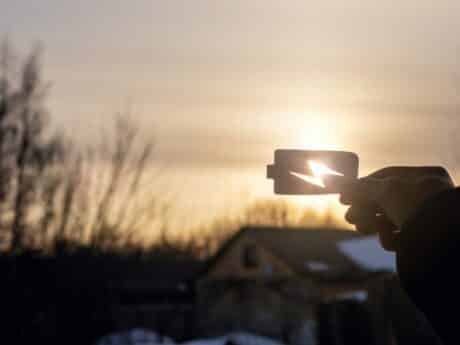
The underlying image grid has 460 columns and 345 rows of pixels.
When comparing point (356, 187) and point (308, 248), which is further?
point (308, 248)

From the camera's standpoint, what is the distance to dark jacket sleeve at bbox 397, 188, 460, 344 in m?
1.94

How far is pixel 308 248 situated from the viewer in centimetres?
5622

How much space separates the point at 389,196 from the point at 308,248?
54309 millimetres

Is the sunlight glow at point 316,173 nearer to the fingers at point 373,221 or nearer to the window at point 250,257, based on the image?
the fingers at point 373,221

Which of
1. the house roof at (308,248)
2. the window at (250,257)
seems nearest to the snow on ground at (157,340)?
the house roof at (308,248)

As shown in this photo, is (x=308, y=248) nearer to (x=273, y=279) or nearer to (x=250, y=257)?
(x=273, y=279)

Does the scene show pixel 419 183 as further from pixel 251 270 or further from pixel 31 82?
pixel 251 270

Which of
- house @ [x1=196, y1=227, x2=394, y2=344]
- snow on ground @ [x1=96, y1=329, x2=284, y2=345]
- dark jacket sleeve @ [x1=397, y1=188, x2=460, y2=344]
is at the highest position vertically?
dark jacket sleeve @ [x1=397, y1=188, x2=460, y2=344]

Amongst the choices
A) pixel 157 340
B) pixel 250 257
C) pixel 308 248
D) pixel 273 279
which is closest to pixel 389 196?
pixel 157 340

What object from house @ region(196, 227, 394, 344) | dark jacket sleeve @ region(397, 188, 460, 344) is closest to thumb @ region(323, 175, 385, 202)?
dark jacket sleeve @ region(397, 188, 460, 344)

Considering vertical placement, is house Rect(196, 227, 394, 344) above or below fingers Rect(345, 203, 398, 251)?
below

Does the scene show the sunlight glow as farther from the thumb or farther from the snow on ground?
the snow on ground

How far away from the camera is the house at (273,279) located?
50625 millimetres

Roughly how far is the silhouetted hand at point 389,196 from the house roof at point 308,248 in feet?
153
